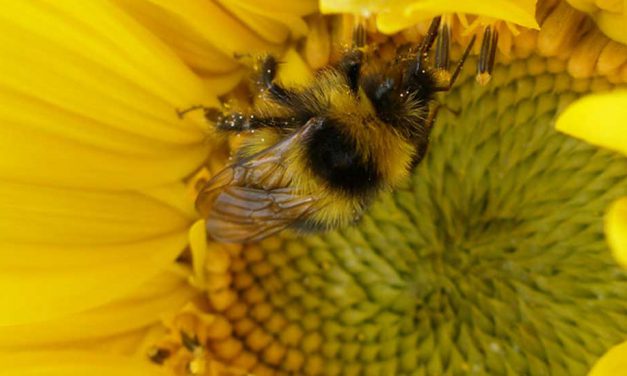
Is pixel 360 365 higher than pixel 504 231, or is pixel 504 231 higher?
pixel 504 231

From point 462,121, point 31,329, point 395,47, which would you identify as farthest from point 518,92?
point 31,329

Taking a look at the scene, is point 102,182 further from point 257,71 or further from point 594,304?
point 594,304

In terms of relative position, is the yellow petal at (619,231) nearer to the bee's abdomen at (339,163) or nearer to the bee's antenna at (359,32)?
the bee's abdomen at (339,163)

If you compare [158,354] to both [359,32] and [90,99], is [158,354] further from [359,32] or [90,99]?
[359,32]

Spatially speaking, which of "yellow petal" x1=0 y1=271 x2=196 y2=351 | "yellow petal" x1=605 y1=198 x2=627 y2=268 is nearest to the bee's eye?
"yellow petal" x1=605 y1=198 x2=627 y2=268

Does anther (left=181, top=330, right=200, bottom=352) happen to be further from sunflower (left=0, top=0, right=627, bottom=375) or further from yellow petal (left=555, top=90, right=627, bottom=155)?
yellow petal (left=555, top=90, right=627, bottom=155)

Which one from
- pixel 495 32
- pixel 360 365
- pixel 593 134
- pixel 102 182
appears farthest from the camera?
pixel 360 365
